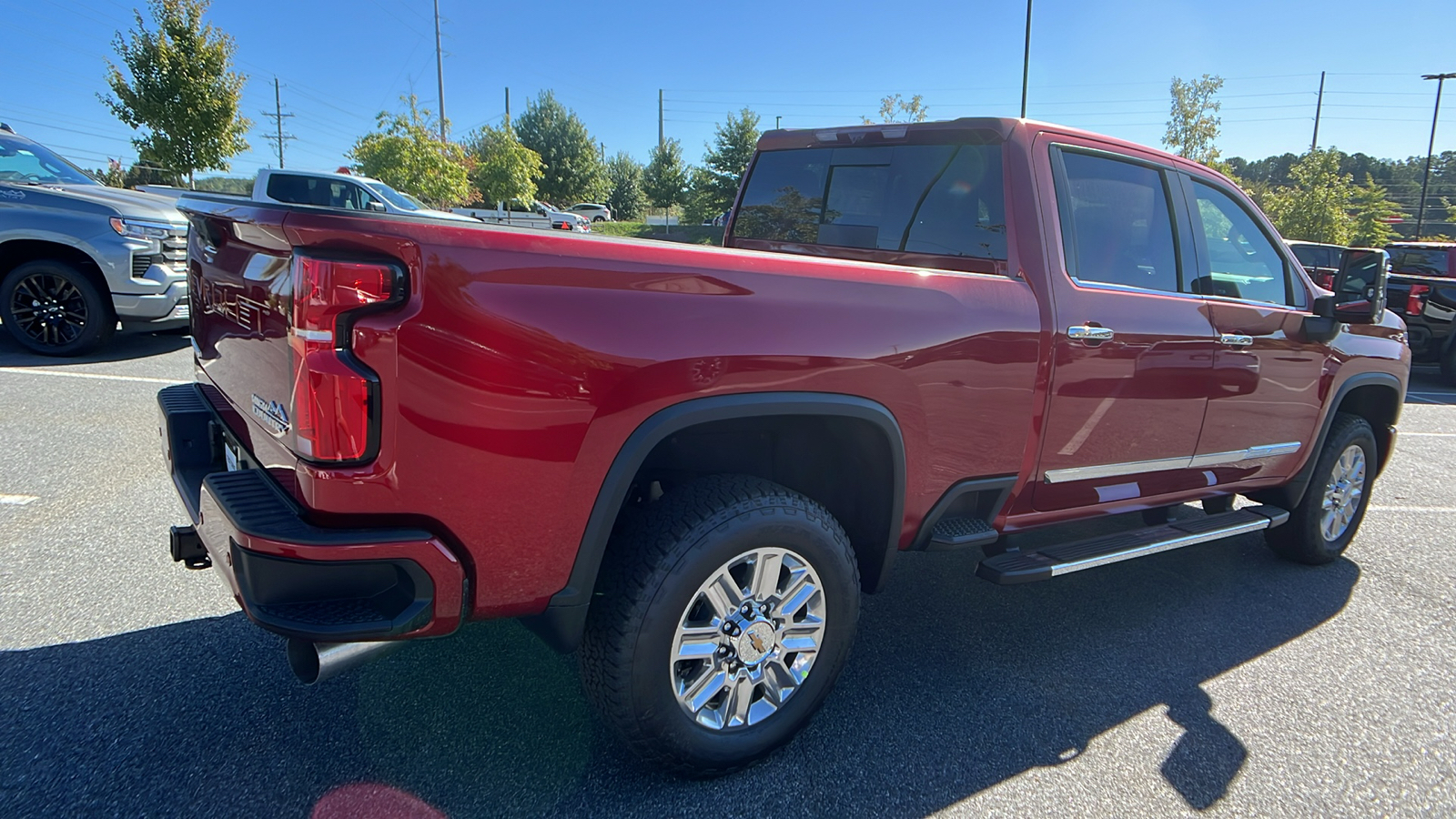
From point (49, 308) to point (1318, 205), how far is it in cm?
3135

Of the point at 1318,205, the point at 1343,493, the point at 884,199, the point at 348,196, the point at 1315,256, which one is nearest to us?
the point at 884,199

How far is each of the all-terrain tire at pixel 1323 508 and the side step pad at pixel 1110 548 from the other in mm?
471

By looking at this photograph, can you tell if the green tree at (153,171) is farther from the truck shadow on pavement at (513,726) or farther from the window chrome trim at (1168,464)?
the window chrome trim at (1168,464)

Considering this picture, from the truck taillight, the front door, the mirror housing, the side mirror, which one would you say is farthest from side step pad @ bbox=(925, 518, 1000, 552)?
the side mirror

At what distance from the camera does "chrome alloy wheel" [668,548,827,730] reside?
2328 millimetres

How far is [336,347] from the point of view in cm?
176

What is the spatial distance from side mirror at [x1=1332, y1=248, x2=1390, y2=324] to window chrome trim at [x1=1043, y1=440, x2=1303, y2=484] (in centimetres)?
65

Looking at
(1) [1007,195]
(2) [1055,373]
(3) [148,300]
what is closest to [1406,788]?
(2) [1055,373]

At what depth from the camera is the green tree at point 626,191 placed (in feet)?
224

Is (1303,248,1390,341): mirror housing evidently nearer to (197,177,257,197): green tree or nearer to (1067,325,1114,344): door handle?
(1067,325,1114,344): door handle

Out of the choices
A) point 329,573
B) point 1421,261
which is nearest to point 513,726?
point 329,573

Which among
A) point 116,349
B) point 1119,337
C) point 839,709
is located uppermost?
point 1119,337

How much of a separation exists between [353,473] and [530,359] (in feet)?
1.46

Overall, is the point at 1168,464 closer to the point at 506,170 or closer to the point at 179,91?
the point at 179,91
